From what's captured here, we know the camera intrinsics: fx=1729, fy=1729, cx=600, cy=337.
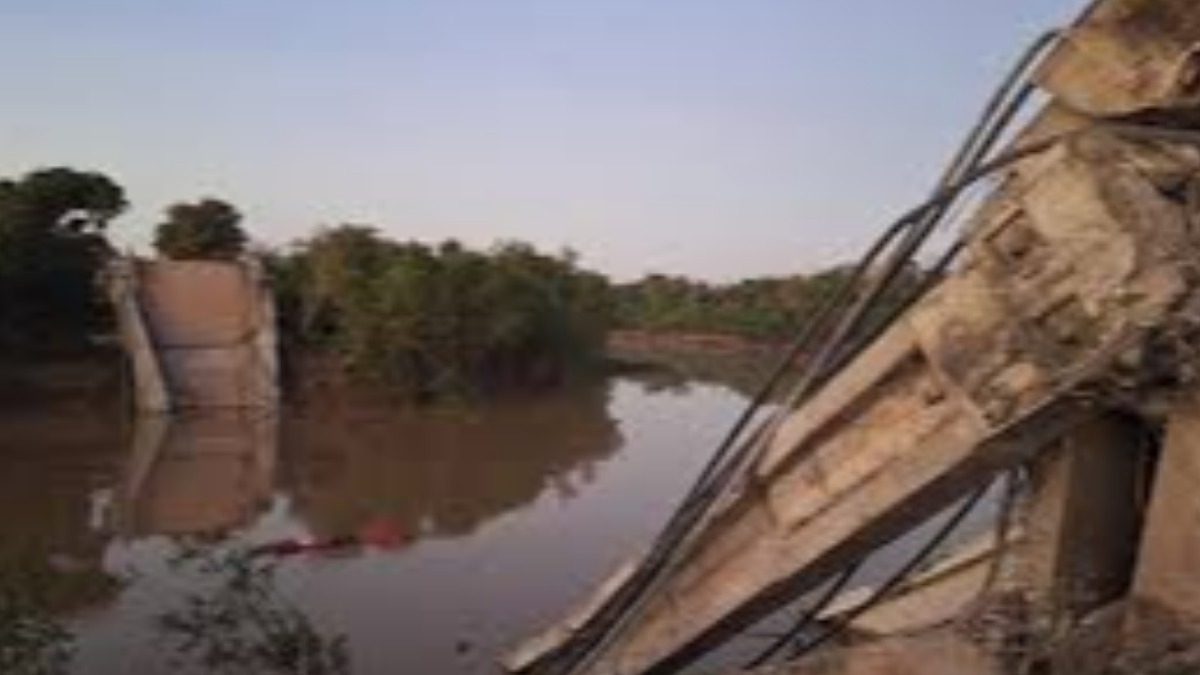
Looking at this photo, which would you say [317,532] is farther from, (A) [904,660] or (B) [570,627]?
(A) [904,660]

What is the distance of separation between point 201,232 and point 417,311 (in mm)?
8542

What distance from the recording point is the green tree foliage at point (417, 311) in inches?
1222

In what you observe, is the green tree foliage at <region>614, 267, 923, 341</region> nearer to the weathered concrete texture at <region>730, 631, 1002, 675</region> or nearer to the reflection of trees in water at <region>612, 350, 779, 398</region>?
the reflection of trees in water at <region>612, 350, 779, 398</region>

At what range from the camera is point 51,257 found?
3081 centimetres

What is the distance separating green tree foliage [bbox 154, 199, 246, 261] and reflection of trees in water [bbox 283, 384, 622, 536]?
30.1 ft

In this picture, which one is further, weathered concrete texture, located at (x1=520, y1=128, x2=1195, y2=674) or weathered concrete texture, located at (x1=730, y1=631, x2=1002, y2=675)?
weathered concrete texture, located at (x1=730, y1=631, x2=1002, y2=675)

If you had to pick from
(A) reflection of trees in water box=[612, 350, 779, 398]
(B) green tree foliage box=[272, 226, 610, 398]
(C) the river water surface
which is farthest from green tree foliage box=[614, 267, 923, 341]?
(C) the river water surface

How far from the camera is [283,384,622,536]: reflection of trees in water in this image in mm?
16547

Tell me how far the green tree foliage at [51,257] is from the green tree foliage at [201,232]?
4.08 metres

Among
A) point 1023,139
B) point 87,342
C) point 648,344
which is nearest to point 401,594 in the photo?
point 1023,139

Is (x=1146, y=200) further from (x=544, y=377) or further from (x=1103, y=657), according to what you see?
(x=544, y=377)

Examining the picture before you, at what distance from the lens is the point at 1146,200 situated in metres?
3.11

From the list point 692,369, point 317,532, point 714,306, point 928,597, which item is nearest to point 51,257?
point 317,532

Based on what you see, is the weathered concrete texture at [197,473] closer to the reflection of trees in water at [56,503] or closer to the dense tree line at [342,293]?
the reflection of trees in water at [56,503]
